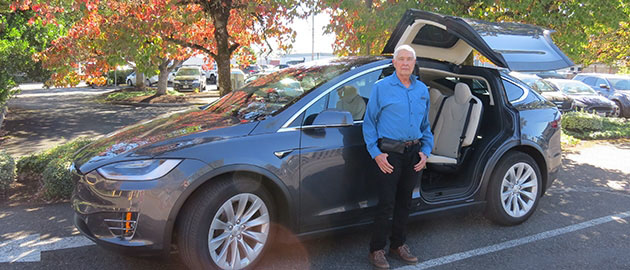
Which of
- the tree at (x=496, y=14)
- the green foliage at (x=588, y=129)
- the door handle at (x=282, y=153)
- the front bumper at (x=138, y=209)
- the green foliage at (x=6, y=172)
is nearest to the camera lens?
the front bumper at (x=138, y=209)

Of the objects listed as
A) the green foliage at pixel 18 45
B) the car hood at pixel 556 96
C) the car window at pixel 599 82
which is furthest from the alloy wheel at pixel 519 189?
the car window at pixel 599 82

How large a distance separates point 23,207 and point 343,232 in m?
Result: 3.60

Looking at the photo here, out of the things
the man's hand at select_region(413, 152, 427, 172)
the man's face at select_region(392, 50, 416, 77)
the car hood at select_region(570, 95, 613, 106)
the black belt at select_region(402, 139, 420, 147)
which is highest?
the man's face at select_region(392, 50, 416, 77)

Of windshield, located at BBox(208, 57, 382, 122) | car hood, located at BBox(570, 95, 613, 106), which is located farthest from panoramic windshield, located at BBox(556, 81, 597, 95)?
windshield, located at BBox(208, 57, 382, 122)

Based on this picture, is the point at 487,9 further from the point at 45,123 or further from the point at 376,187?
the point at 45,123

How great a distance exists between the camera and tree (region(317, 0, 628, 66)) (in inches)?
274

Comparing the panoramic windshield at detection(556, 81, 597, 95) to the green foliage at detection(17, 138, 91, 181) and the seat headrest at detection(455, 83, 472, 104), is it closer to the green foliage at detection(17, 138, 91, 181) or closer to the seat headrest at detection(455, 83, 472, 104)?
the seat headrest at detection(455, 83, 472, 104)

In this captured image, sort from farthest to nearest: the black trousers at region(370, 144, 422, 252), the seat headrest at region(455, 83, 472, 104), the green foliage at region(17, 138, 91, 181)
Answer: the green foliage at region(17, 138, 91, 181) → the seat headrest at region(455, 83, 472, 104) → the black trousers at region(370, 144, 422, 252)

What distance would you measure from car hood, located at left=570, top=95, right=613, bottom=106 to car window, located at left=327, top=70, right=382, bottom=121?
45.5ft

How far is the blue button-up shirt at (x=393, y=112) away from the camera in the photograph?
3275mm

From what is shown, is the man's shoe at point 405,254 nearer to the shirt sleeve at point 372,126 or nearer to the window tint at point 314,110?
the shirt sleeve at point 372,126

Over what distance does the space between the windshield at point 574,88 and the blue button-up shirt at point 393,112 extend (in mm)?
14561

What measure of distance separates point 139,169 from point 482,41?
2.90 metres

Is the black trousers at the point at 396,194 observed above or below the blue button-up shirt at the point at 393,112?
below
